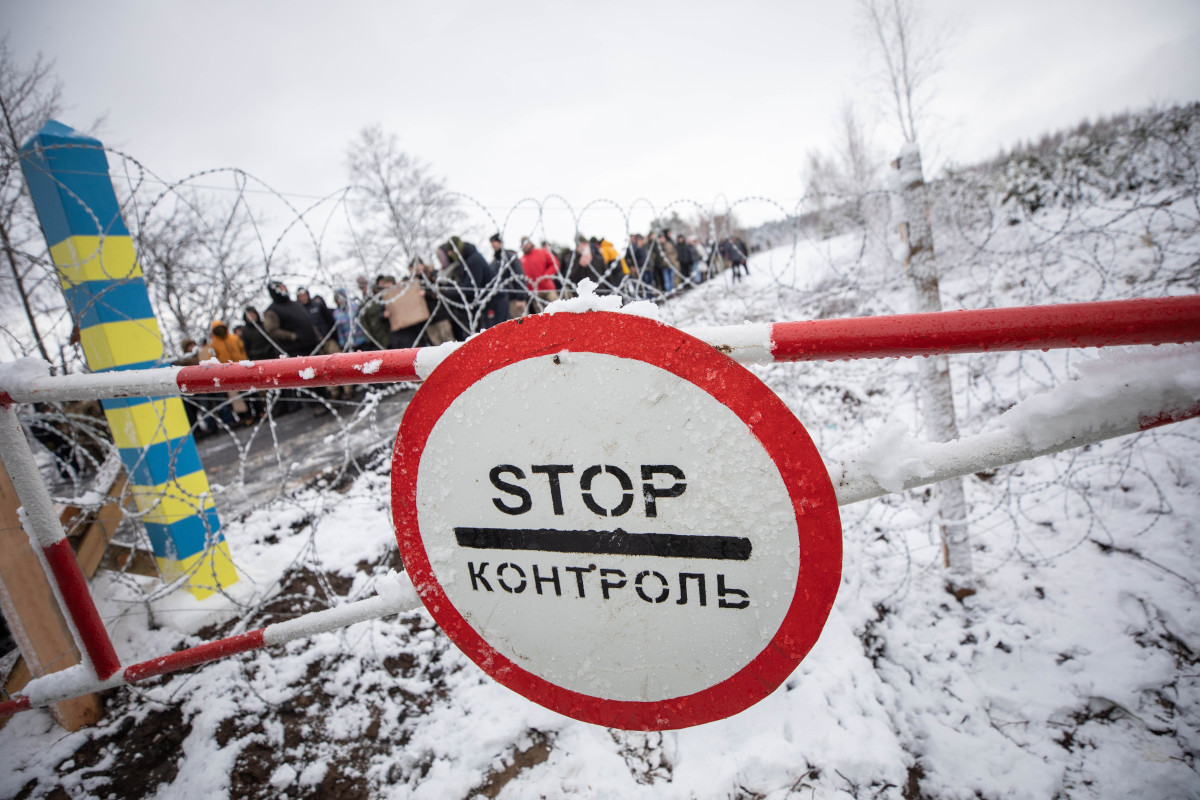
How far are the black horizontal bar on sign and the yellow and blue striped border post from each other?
6.25ft

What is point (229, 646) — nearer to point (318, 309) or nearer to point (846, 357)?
point (846, 357)

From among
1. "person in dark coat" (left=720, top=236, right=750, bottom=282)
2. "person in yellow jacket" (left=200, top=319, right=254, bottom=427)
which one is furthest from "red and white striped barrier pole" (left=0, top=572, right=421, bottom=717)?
"person in yellow jacket" (left=200, top=319, right=254, bottom=427)

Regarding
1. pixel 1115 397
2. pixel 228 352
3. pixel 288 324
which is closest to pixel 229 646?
pixel 1115 397

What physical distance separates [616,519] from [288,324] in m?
7.65

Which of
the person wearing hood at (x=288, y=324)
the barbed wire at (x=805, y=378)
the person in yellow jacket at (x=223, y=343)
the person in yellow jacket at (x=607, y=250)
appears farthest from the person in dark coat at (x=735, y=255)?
the person in yellow jacket at (x=223, y=343)

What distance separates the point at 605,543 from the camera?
31.6 inches

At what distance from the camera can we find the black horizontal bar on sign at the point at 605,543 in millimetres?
757

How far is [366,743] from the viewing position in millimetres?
1771

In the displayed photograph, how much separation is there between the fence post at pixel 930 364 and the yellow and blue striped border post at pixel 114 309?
10.5ft

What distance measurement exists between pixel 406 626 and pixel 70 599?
1316mm

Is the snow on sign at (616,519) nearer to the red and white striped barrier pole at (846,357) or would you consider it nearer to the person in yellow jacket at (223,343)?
the red and white striped barrier pole at (846,357)

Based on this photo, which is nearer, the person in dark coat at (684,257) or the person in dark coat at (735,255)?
the person in dark coat at (735,255)

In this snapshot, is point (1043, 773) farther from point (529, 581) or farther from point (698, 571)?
point (529, 581)

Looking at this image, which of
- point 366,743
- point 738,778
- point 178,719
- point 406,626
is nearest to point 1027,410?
point 738,778
